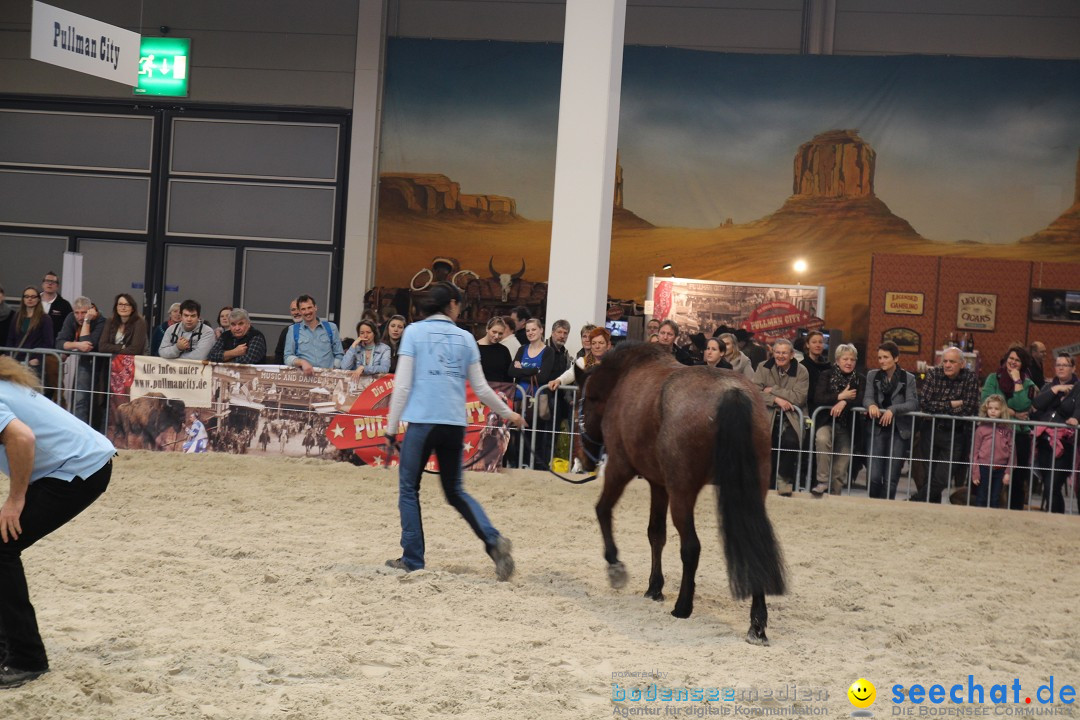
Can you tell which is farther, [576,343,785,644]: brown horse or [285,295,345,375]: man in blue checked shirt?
[285,295,345,375]: man in blue checked shirt

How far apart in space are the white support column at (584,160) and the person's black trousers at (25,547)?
24.3ft

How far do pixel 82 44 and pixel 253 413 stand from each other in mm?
3871

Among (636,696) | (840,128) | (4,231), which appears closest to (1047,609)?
(636,696)

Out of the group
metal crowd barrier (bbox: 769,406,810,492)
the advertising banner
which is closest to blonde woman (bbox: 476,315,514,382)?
metal crowd barrier (bbox: 769,406,810,492)

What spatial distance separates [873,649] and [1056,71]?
50.7 feet

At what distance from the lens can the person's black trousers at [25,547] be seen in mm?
4266

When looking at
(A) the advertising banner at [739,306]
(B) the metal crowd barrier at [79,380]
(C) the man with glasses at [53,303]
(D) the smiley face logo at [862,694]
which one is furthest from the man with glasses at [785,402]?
(C) the man with glasses at [53,303]

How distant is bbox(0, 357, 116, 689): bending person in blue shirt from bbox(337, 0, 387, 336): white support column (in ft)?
47.2

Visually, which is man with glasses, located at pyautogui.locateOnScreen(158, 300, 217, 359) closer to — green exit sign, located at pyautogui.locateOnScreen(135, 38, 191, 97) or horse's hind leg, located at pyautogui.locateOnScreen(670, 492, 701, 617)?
horse's hind leg, located at pyautogui.locateOnScreen(670, 492, 701, 617)

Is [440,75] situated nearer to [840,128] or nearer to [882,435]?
[840,128]

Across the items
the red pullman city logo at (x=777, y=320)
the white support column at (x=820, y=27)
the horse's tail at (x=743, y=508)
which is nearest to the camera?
the horse's tail at (x=743, y=508)

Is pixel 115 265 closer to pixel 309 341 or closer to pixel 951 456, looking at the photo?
pixel 309 341

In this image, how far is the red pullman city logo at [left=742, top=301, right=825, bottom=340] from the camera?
16344mm

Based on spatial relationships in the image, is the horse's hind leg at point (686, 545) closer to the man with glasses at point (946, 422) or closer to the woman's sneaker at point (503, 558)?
the woman's sneaker at point (503, 558)
